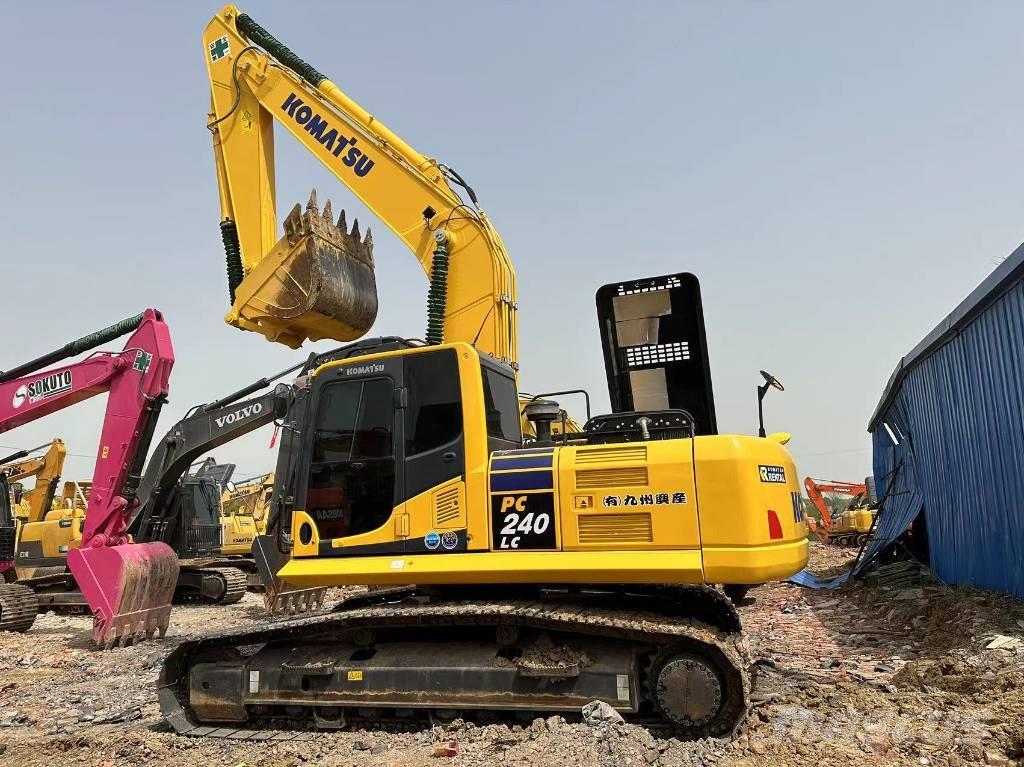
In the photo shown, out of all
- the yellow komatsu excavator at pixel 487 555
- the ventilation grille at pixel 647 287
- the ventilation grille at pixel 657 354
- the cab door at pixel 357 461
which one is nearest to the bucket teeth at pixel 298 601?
the yellow komatsu excavator at pixel 487 555

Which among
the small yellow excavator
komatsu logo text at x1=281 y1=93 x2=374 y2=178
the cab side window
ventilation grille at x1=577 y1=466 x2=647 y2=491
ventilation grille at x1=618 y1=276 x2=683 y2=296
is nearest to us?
ventilation grille at x1=577 y1=466 x2=647 y2=491

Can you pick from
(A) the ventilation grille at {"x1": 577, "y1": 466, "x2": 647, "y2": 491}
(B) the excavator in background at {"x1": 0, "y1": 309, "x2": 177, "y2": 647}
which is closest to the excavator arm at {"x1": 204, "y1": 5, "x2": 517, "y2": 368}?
(A) the ventilation grille at {"x1": 577, "y1": 466, "x2": 647, "y2": 491}

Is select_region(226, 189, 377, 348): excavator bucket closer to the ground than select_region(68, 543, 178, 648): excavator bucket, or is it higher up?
higher up

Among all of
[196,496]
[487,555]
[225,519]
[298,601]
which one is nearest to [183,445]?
[298,601]

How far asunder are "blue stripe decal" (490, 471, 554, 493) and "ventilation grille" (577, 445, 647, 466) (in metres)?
0.25

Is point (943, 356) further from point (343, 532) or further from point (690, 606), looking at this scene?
point (343, 532)

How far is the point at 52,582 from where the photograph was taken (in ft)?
45.8

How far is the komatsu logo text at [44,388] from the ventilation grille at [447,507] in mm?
7152

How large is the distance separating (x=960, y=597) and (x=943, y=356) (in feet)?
10.8

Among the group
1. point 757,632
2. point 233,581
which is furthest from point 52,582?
point 757,632

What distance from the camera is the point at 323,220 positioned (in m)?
7.46

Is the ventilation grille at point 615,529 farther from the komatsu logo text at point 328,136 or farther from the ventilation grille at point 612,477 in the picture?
the komatsu logo text at point 328,136

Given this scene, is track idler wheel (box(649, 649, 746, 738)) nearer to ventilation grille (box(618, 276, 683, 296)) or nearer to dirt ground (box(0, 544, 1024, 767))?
dirt ground (box(0, 544, 1024, 767))

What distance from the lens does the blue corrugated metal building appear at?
8.43 metres
